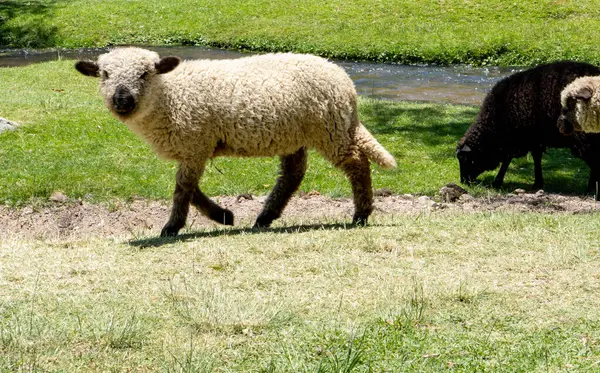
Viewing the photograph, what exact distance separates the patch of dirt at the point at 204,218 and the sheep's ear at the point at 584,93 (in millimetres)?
1509

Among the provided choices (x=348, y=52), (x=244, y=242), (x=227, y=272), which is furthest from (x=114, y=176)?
(x=348, y=52)

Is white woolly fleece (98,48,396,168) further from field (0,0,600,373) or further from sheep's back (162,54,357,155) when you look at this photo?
field (0,0,600,373)

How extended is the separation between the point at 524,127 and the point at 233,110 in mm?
6498

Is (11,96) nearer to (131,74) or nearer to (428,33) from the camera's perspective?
(131,74)

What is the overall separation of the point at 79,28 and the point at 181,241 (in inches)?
975

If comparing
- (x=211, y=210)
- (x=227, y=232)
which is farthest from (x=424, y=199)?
(x=227, y=232)

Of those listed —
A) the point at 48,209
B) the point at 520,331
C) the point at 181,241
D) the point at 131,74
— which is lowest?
the point at 48,209

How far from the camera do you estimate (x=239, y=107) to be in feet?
29.7

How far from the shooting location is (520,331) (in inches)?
220

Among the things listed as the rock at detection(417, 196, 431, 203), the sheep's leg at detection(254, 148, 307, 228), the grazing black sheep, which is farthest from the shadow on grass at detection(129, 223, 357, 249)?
the grazing black sheep

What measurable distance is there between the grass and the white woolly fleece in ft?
4.00

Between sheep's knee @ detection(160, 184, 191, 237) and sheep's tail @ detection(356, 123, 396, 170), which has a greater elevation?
sheep's tail @ detection(356, 123, 396, 170)

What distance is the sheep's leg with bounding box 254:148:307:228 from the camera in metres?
10.0

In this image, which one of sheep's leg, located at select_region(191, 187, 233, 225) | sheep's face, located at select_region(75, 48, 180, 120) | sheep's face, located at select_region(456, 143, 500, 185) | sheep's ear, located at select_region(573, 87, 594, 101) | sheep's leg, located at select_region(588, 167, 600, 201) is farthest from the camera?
sheep's face, located at select_region(456, 143, 500, 185)
